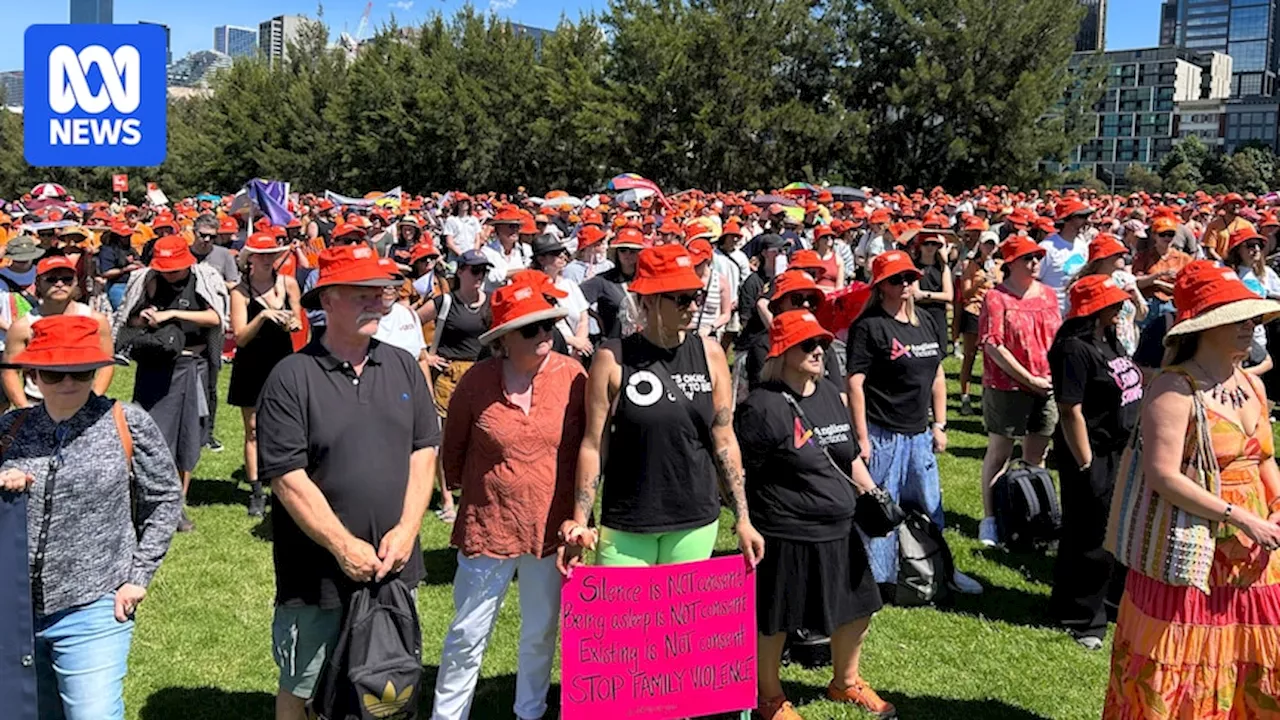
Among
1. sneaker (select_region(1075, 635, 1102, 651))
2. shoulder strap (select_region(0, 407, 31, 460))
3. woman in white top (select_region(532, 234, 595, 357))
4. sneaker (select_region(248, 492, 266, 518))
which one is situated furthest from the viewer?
sneaker (select_region(248, 492, 266, 518))

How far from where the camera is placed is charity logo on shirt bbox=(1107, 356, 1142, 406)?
5.74 m

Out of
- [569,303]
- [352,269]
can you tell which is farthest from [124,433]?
[569,303]

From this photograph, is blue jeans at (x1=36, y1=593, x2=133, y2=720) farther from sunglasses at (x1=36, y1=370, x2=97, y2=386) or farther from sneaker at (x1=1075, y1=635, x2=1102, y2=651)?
sneaker at (x1=1075, y1=635, x2=1102, y2=651)

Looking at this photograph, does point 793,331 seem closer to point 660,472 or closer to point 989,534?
point 660,472

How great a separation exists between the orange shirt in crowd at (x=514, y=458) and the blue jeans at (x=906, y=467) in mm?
2262

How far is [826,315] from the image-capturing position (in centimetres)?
732

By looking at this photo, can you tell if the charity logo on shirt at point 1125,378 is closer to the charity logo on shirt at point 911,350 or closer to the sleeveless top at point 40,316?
the charity logo on shirt at point 911,350

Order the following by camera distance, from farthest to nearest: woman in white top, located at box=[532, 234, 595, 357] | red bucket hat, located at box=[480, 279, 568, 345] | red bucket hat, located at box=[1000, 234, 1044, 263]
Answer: woman in white top, located at box=[532, 234, 595, 357] < red bucket hat, located at box=[1000, 234, 1044, 263] < red bucket hat, located at box=[480, 279, 568, 345]

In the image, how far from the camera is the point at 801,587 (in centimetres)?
472

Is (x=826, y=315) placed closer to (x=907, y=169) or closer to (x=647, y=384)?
(x=647, y=384)

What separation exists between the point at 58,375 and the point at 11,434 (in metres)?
0.23

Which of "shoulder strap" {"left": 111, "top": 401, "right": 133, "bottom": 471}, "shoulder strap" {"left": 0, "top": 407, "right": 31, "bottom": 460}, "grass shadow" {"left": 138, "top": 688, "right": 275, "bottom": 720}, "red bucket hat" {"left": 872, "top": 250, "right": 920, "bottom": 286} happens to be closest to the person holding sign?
"red bucket hat" {"left": 872, "top": 250, "right": 920, "bottom": 286}

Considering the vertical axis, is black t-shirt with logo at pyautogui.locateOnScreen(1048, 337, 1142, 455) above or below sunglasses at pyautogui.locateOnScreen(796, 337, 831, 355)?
below

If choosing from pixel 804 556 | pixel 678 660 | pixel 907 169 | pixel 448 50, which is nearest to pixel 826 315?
pixel 804 556
